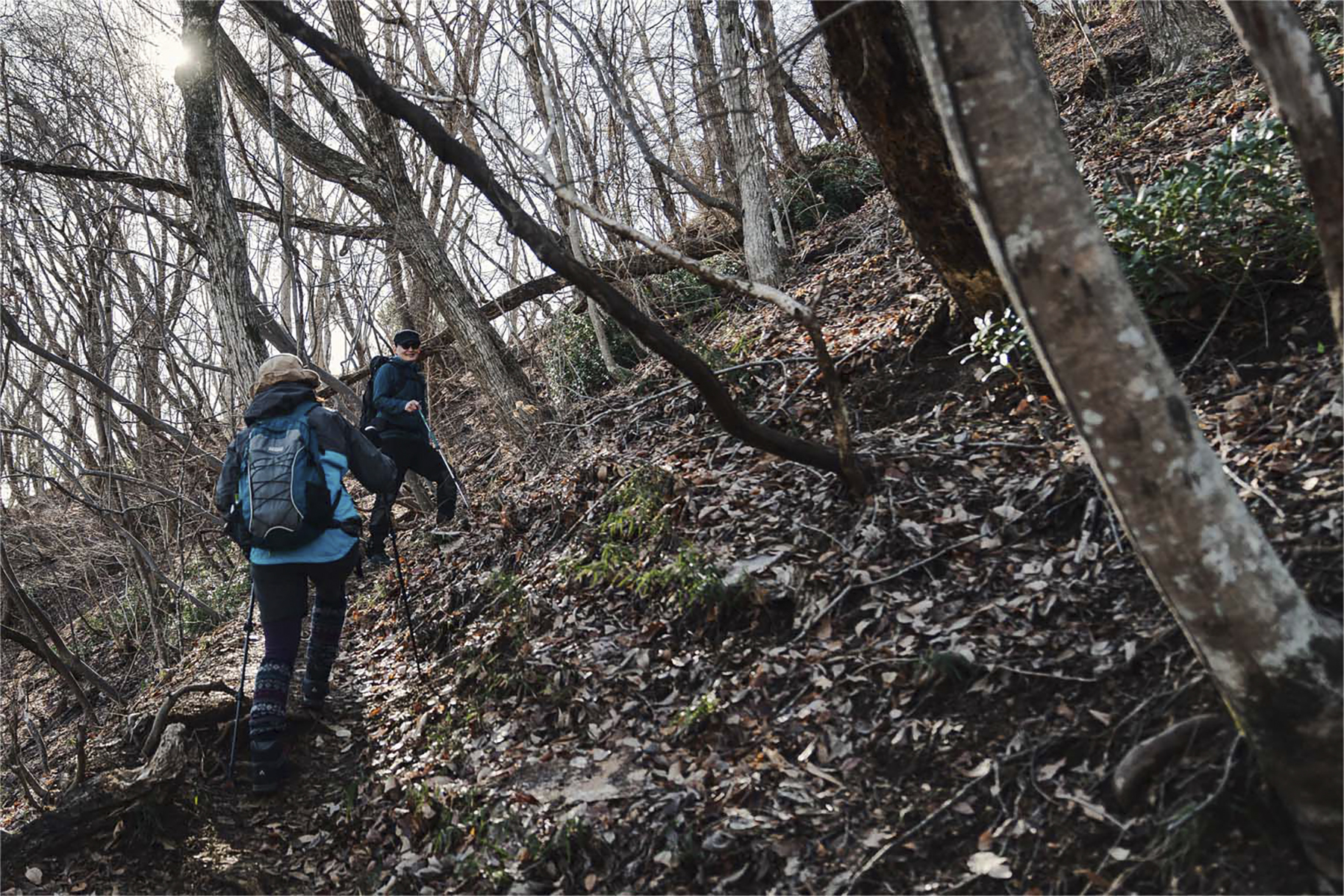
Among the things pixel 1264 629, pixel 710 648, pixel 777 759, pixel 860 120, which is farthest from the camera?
pixel 860 120

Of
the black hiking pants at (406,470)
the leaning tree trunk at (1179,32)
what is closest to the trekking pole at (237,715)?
the black hiking pants at (406,470)

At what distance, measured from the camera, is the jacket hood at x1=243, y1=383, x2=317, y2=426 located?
5164mm

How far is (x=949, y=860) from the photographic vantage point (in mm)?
3092

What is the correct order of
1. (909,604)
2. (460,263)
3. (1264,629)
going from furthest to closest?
(460,263), (909,604), (1264,629)

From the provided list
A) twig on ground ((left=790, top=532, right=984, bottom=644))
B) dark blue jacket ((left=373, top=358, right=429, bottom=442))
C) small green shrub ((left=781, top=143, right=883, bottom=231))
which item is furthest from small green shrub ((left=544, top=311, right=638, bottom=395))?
twig on ground ((left=790, top=532, right=984, bottom=644))

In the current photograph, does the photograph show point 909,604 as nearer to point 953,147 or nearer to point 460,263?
point 953,147

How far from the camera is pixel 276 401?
5.19 metres

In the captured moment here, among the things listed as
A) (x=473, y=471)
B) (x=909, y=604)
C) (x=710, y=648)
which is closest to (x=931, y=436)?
(x=909, y=604)

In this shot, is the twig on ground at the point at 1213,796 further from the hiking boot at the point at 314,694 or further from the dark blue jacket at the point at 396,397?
the dark blue jacket at the point at 396,397

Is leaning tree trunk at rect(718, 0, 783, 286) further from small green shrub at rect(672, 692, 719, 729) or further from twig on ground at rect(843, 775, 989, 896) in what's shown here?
twig on ground at rect(843, 775, 989, 896)

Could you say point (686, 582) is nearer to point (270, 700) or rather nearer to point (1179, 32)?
Answer: point (270, 700)

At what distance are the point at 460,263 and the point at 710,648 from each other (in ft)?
21.9

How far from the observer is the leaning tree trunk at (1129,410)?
237 centimetres

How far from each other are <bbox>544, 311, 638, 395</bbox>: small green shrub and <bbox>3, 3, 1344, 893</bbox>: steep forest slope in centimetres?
309
